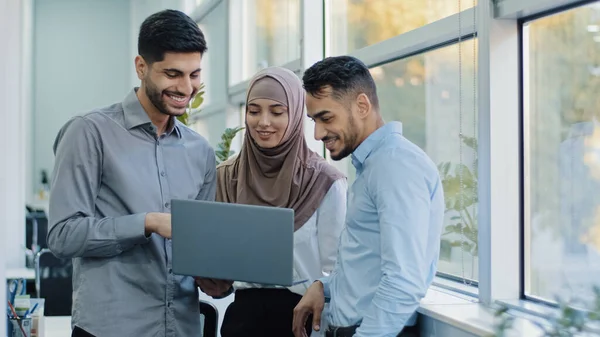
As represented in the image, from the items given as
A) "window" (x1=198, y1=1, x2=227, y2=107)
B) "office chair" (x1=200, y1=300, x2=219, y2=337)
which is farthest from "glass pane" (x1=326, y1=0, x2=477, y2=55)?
"window" (x1=198, y1=1, x2=227, y2=107)

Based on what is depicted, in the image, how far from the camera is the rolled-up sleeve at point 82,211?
1.75m

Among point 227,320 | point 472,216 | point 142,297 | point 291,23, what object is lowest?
point 227,320

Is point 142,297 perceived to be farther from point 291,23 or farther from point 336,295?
point 291,23

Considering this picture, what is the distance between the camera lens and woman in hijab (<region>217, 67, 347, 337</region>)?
2.30m

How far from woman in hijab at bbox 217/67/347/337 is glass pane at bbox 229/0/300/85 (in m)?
2.09

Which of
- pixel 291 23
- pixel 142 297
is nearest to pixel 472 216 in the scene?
pixel 142 297

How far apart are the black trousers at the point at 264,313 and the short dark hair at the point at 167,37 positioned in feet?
2.58

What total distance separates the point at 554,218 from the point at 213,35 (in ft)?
16.6

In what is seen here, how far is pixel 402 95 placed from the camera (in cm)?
318

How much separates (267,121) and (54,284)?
361 cm

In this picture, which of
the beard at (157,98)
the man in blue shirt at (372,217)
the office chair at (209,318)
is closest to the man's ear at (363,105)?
the man in blue shirt at (372,217)

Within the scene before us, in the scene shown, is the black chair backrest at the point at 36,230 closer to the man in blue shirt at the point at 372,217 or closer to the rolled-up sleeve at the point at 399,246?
the man in blue shirt at the point at 372,217

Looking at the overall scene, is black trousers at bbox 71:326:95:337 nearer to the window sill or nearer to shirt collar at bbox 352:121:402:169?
shirt collar at bbox 352:121:402:169

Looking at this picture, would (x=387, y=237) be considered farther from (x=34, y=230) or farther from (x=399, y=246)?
(x=34, y=230)
